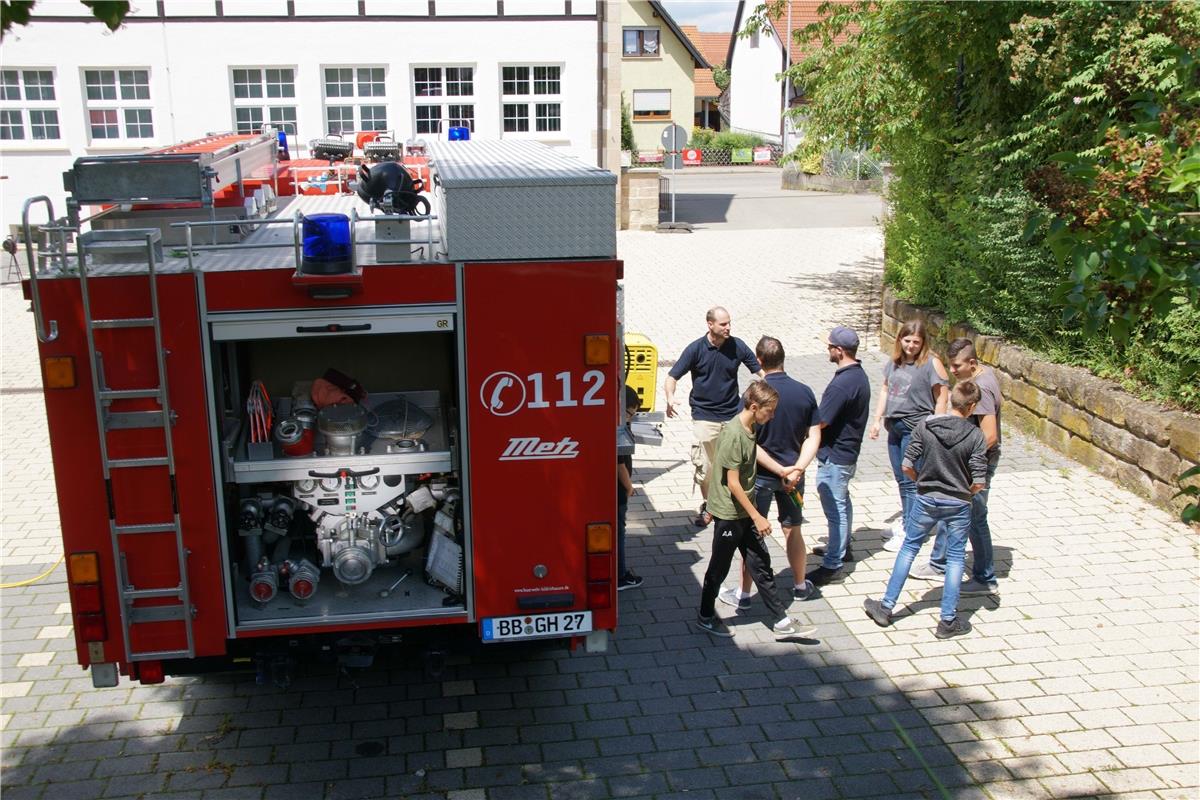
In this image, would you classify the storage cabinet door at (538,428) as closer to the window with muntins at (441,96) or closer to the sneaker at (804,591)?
the sneaker at (804,591)

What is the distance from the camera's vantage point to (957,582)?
696 cm

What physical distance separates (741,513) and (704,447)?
4.51 ft

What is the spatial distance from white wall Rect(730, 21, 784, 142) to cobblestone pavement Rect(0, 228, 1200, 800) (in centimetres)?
4826

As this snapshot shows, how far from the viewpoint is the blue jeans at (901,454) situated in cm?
764

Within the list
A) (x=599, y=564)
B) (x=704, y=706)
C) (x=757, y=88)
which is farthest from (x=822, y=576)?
(x=757, y=88)

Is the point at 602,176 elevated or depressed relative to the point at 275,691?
elevated

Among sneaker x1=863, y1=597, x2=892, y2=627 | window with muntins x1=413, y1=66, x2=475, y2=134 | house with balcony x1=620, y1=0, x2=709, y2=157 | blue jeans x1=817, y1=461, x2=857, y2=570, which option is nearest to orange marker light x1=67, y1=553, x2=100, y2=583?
blue jeans x1=817, y1=461, x2=857, y2=570

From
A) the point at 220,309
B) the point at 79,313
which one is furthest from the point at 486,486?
the point at 79,313

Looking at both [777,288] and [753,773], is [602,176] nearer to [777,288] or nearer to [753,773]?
[753,773]

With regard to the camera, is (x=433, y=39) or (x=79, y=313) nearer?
(x=79, y=313)

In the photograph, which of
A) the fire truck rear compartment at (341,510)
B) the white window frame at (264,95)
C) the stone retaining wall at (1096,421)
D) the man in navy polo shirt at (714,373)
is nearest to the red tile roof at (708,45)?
the white window frame at (264,95)

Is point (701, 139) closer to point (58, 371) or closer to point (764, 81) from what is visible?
point (764, 81)

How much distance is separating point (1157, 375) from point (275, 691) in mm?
7731

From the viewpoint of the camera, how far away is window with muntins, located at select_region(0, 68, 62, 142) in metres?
22.6
